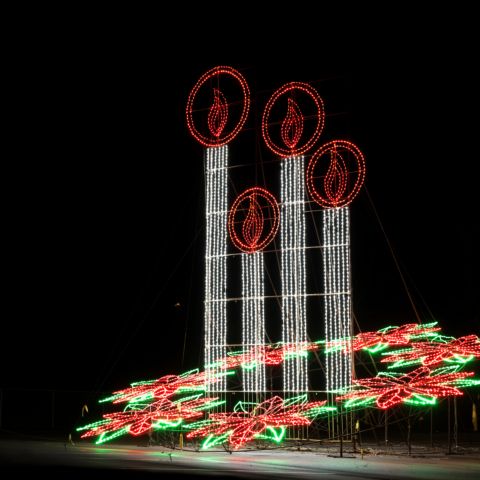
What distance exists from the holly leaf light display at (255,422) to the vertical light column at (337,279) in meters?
0.72

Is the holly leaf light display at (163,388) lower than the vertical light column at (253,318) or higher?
lower

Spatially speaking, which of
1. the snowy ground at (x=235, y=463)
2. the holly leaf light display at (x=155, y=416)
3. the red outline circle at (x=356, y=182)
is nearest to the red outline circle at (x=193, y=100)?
the red outline circle at (x=356, y=182)

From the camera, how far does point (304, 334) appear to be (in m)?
16.3

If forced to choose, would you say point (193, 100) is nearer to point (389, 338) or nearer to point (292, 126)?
point (292, 126)

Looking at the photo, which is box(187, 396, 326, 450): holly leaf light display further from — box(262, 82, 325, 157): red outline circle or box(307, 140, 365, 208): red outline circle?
box(262, 82, 325, 157): red outline circle

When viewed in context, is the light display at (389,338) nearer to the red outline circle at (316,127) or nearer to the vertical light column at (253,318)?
the vertical light column at (253,318)

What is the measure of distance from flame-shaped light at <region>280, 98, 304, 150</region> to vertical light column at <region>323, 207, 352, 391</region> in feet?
5.58

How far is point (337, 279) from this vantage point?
15.4m

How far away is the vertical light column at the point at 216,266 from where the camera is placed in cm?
1622

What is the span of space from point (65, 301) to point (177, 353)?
5.81 meters

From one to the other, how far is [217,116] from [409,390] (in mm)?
6975

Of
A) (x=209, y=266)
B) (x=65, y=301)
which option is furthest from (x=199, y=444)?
(x=65, y=301)

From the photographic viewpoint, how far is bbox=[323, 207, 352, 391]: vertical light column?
49.7ft

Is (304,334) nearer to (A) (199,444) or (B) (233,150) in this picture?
(A) (199,444)
